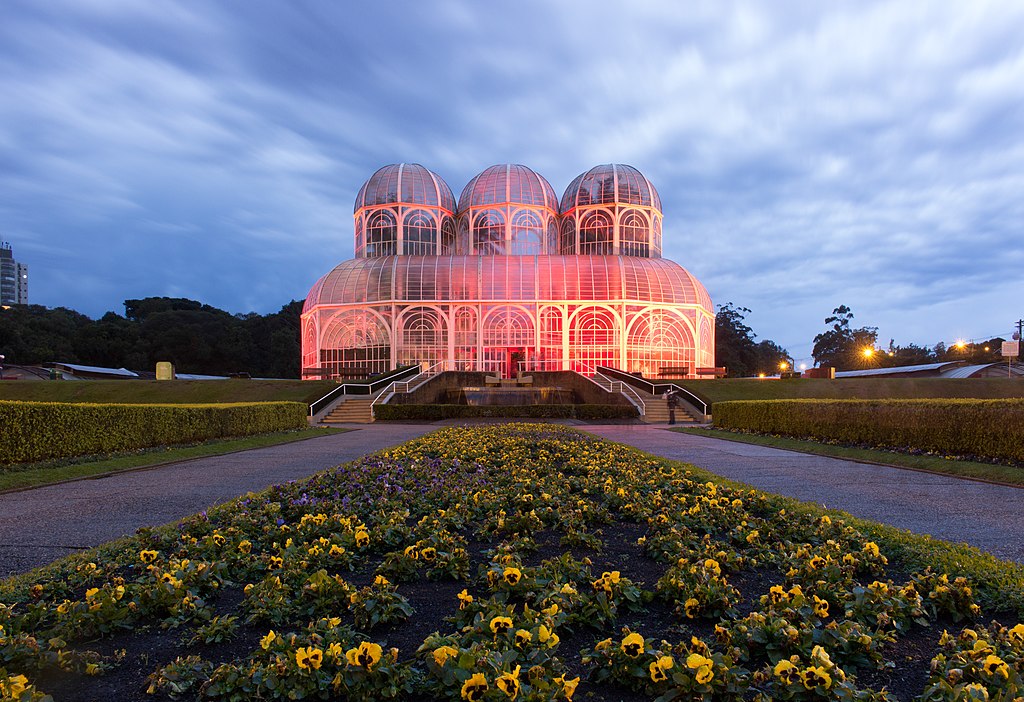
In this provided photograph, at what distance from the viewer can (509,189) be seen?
142 ft

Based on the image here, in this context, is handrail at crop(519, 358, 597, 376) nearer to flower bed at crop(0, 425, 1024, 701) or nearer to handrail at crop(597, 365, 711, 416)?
handrail at crop(597, 365, 711, 416)

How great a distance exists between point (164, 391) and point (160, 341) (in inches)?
1303

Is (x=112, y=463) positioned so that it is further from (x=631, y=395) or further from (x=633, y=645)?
(x=631, y=395)

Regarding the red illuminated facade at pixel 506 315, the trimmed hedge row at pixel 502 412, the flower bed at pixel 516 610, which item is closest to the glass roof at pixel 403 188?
the red illuminated facade at pixel 506 315

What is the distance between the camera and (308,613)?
3133 millimetres

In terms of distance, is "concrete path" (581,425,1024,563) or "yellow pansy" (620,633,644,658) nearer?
"yellow pansy" (620,633,644,658)

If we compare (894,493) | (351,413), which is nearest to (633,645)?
(894,493)

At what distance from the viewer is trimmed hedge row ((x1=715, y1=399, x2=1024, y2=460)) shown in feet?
32.8

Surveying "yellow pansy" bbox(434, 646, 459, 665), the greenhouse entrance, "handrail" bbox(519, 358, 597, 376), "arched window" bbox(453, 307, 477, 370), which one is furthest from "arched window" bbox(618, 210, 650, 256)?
"yellow pansy" bbox(434, 646, 459, 665)

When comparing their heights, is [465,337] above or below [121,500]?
above

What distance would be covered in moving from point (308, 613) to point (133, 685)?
78 cm

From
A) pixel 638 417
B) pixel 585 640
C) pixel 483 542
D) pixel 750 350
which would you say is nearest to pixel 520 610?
pixel 585 640

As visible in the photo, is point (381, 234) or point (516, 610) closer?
point (516, 610)

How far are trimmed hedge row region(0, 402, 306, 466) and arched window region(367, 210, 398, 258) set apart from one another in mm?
26678
